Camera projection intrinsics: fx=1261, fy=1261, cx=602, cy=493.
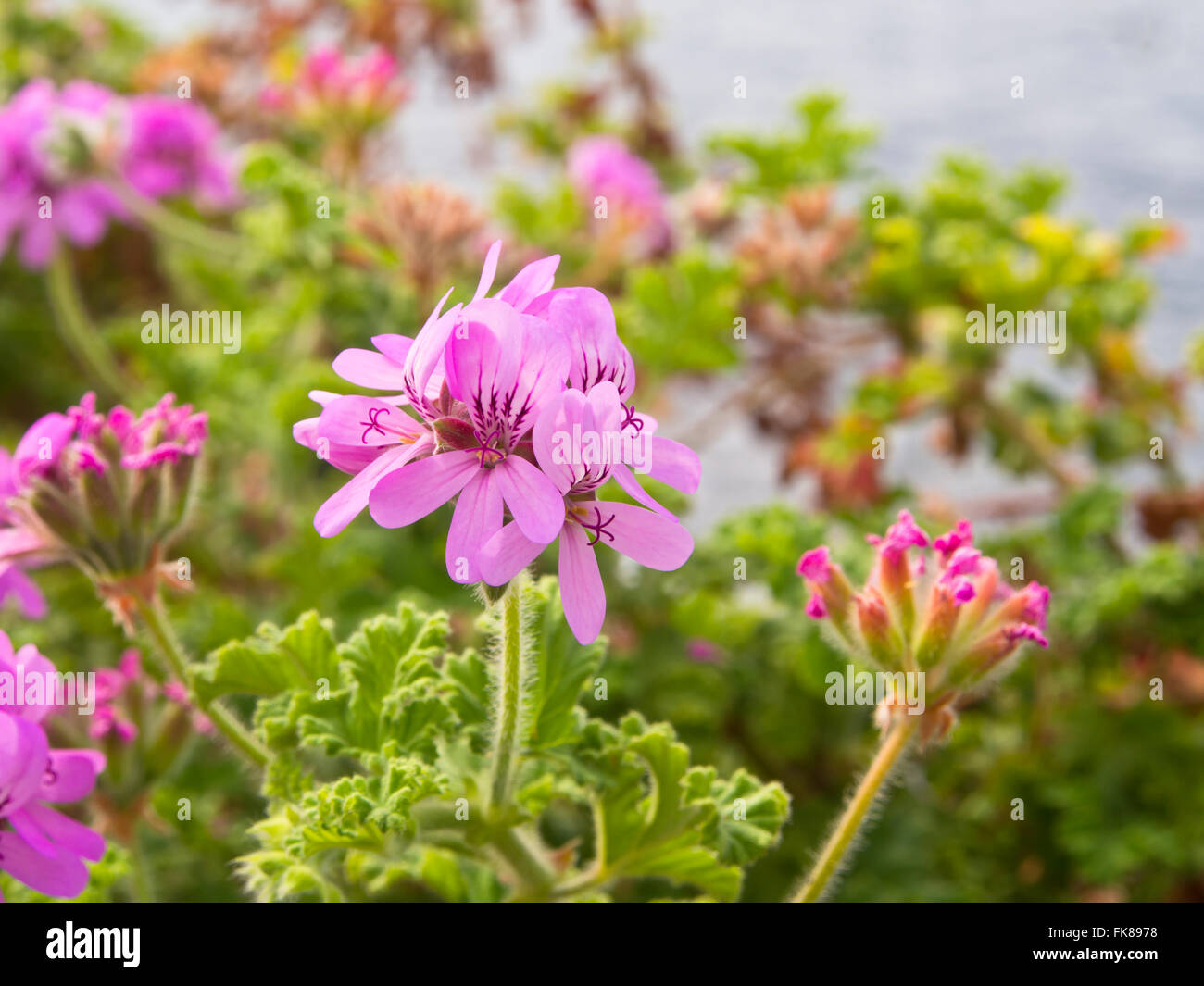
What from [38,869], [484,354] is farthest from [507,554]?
[38,869]

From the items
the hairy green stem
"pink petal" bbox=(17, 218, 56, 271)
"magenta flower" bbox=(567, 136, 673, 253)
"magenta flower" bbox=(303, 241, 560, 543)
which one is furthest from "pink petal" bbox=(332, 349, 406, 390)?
"pink petal" bbox=(17, 218, 56, 271)

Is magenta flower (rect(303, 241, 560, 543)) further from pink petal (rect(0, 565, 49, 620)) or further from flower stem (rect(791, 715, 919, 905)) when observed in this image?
pink petal (rect(0, 565, 49, 620))

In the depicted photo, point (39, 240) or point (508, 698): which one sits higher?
point (39, 240)

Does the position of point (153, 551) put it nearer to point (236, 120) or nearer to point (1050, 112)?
point (236, 120)

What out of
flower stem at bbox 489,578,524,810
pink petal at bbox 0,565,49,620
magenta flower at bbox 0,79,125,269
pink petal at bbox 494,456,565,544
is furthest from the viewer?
magenta flower at bbox 0,79,125,269

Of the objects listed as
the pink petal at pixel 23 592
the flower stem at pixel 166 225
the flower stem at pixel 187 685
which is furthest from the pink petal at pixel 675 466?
the flower stem at pixel 166 225

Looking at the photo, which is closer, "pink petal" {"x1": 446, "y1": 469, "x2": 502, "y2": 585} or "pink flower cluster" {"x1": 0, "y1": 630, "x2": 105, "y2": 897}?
"pink petal" {"x1": 446, "y1": 469, "x2": 502, "y2": 585}

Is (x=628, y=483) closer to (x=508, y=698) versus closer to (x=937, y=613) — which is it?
(x=508, y=698)

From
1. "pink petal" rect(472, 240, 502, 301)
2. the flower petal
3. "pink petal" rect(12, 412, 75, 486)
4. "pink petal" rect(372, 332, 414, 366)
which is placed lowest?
the flower petal
